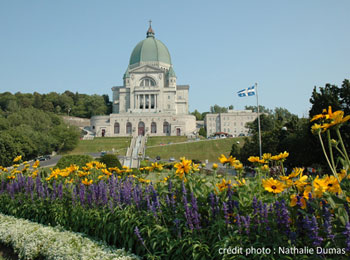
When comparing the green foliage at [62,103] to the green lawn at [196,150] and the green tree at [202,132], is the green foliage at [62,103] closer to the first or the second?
the green tree at [202,132]

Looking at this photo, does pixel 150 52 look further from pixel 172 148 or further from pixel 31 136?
pixel 31 136

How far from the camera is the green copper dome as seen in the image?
3194 inches

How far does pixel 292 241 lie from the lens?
3.66 meters

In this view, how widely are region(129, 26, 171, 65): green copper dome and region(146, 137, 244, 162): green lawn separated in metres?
36.3

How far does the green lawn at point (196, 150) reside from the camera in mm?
45812

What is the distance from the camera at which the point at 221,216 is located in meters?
4.70

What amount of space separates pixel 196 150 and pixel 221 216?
4433cm

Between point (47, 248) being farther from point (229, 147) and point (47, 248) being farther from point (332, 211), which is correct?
point (229, 147)

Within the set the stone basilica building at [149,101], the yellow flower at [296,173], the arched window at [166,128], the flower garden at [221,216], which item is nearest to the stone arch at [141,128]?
the stone basilica building at [149,101]

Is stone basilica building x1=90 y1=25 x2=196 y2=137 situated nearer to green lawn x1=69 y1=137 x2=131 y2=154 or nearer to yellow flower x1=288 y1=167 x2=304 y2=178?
green lawn x1=69 y1=137 x2=131 y2=154

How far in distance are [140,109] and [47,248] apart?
7130 centimetres

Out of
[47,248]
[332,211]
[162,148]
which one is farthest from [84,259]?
[162,148]

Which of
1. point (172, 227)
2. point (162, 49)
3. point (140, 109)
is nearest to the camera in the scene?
point (172, 227)

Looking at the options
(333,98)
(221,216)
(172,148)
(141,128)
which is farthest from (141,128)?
(221,216)
